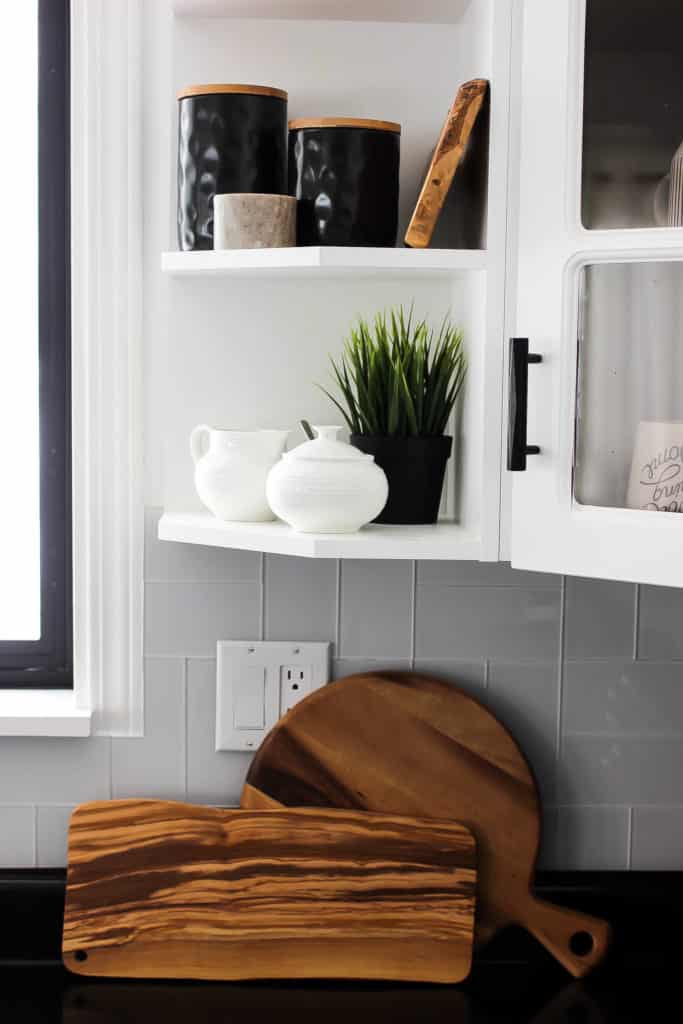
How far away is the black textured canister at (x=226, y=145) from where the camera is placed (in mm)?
1124

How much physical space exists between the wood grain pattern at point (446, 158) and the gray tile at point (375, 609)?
0.42 m

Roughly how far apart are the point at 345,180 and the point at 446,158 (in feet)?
0.35

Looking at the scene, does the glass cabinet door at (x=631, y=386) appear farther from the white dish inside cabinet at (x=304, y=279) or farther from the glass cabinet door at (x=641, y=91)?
the white dish inside cabinet at (x=304, y=279)

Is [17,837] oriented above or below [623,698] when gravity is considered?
below

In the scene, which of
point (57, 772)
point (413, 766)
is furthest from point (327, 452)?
point (57, 772)

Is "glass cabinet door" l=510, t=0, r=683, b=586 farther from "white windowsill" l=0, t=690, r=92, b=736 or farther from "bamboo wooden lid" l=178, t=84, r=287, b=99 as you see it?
"white windowsill" l=0, t=690, r=92, b=736

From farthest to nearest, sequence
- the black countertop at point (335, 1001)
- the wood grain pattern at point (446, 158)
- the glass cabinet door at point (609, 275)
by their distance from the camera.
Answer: the black countertop at point (335, 1001) → the wood grain pattern at point (446, 158) → the glass cabinet door at point (609, 275)

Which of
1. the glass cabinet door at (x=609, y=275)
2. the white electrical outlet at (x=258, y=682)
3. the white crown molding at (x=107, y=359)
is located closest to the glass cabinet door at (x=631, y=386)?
the glass cabinet door at (x=609, y=275)

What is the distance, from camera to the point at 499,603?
1336 mm

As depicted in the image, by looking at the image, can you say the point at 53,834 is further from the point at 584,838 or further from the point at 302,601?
the point at 584,838

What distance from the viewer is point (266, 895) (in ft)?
4.08

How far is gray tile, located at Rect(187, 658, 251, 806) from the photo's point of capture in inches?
52.9

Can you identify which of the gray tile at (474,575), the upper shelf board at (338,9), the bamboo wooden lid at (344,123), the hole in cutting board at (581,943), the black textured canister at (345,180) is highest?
the upper shelf board at (338,9)

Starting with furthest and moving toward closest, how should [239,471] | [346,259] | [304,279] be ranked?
[304,279], [239,471], [346,259]
